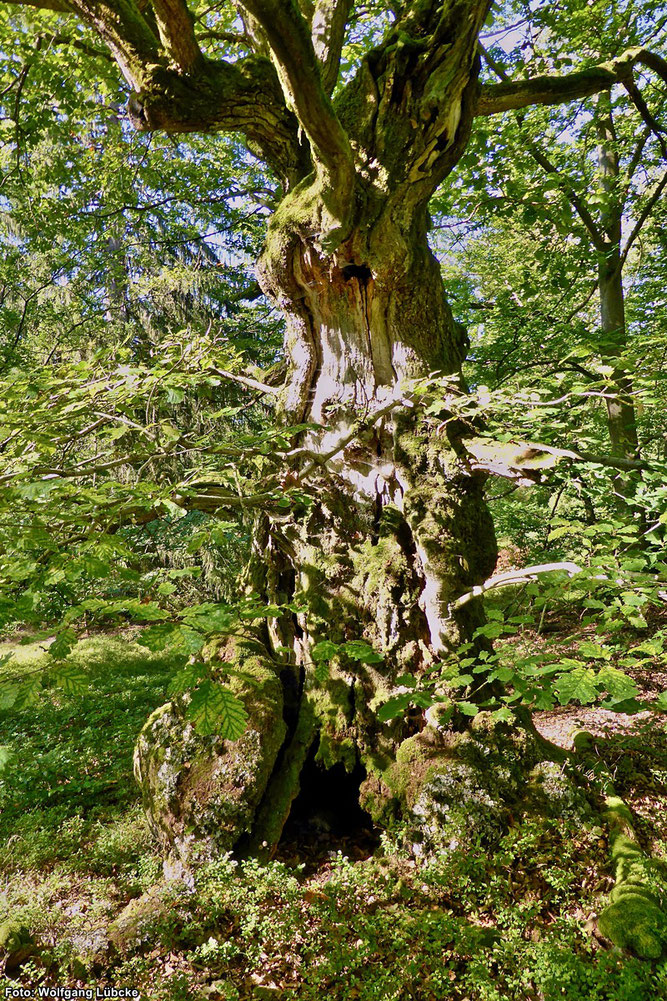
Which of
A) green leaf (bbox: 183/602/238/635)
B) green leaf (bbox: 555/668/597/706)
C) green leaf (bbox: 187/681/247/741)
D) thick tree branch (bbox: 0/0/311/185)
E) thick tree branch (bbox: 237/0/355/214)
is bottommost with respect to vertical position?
green leaf (bbox: 555/668/597/706)

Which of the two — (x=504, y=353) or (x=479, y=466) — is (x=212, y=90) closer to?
(x=479, y=466)

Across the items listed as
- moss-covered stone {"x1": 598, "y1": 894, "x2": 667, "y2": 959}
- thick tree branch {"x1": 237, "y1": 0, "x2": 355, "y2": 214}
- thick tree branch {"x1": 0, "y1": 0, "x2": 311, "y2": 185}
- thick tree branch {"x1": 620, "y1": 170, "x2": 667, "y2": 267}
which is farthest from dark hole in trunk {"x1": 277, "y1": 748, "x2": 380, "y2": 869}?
thick tree branch {"x1": 620, "y1": 170, "x2": 667, "y2": 267}

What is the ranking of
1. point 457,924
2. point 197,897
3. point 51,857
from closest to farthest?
point 457,924
point 197,897
point 51,857

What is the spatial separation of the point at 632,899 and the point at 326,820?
186cm

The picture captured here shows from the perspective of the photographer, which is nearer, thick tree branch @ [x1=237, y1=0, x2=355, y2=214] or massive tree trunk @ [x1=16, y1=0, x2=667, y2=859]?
thick tree branch @ [x1=237, y1=0, x2=355, y2=214]

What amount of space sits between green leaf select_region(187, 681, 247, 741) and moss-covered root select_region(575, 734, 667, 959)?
235 cm

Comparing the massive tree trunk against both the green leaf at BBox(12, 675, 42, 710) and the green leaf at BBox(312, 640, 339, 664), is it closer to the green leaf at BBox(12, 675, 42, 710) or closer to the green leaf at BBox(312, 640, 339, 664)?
the green leaf at BBox(312, 640, 339, 664)

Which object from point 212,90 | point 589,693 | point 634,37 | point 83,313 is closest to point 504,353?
point 634,37

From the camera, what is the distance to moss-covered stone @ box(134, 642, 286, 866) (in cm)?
292

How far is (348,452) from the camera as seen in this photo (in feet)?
11.4

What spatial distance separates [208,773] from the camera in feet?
10.1

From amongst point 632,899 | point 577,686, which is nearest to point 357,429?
point 577,686

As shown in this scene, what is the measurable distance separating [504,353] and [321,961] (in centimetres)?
552

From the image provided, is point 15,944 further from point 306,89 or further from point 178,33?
point 178,33
